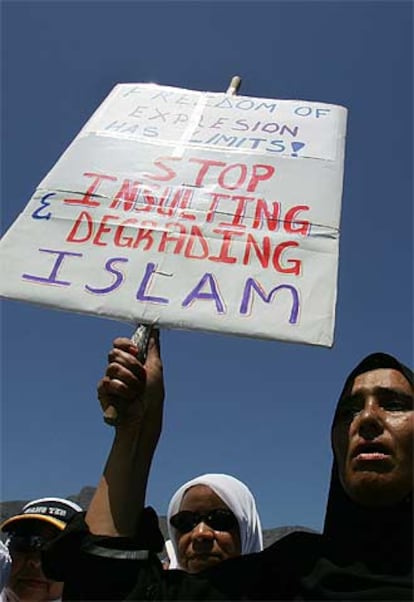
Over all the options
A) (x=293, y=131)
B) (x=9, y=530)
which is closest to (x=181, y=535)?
(x=9, y=530)

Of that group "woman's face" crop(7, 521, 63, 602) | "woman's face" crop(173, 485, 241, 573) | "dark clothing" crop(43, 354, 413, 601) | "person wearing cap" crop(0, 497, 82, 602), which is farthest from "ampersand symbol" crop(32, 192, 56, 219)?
"woman's face" crop(7, 521, 63, 602)

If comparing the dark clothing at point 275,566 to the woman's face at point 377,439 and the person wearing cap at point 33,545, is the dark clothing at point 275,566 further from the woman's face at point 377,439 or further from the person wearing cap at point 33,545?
the person wearing cap at point 33,545

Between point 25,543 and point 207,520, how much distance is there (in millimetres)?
1176

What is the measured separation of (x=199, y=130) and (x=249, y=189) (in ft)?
1.52

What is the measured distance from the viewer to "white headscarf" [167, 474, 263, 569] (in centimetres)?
297

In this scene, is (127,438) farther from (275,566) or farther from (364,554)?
(364,554)

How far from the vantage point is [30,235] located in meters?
2.15

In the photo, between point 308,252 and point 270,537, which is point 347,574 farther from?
point 270,537

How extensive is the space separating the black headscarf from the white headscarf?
117cm

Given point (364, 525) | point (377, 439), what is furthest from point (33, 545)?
point (377, 439)

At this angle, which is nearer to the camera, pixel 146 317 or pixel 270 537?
pixel 146 317

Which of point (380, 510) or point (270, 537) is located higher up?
point (270, 537)

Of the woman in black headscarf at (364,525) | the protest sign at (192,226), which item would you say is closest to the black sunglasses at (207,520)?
the woman in black headscarf at (364,525)

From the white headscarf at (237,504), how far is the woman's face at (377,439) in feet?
4.10
